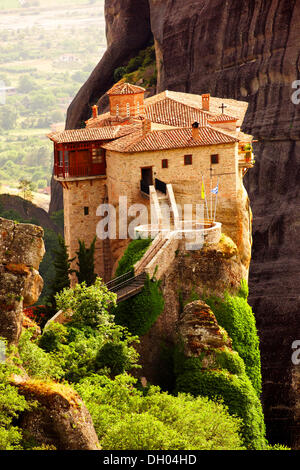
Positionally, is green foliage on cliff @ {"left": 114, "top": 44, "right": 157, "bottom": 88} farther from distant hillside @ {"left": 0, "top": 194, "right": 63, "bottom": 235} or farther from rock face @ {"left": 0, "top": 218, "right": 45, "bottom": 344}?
rock face @ {"left": 0, "top": 218, "right": 45, "bottom": 344}

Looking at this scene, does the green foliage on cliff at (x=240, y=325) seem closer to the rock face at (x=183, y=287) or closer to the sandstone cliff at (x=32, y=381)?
the rock face at (x=183, y=287)

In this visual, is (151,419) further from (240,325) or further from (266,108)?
(266,108)

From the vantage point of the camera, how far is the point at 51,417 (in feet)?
122

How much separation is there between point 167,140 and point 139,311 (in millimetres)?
12418

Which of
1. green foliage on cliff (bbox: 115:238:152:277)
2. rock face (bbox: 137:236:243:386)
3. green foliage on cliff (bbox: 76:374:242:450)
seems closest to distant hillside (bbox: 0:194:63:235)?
green foliage on cliff (bbox: 115:238:152:277)

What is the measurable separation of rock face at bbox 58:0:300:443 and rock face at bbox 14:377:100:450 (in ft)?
119

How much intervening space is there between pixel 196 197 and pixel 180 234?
261 inches

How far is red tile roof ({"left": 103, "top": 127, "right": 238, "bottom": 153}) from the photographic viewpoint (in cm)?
6022

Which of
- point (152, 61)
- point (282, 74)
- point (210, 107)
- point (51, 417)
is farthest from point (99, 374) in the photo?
point (152, 61)

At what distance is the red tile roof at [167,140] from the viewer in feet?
198

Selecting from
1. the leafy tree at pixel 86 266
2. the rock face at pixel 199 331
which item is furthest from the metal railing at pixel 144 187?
the rock face at pixel 199 331

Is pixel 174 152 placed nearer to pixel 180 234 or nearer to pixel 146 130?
pixel 146 130

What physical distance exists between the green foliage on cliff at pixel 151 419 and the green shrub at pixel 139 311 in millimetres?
4657
